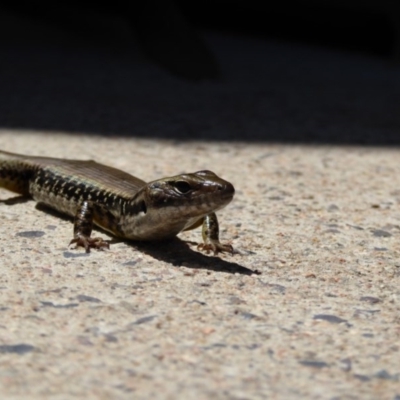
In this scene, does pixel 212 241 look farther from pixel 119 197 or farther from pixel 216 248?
pixel 119 197

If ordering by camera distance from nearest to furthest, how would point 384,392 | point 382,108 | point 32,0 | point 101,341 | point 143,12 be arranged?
point 384,392 < point 101,341 < point 382,108 < point 143,12 < point 32,0

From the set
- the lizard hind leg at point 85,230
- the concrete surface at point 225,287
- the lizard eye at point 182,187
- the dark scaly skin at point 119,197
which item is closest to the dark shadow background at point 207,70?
the concrete surface at point 225,287

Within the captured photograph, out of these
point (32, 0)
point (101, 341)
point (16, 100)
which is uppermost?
Result: point (32, 0)

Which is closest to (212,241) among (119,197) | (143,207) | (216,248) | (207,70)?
(216,248)

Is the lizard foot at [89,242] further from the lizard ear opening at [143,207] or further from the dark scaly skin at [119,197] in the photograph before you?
the lizard ear opening at [143,207]

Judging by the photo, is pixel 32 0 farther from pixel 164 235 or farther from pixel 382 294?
pixel 382 294

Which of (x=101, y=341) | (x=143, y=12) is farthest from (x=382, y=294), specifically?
(x=143, y=12)
